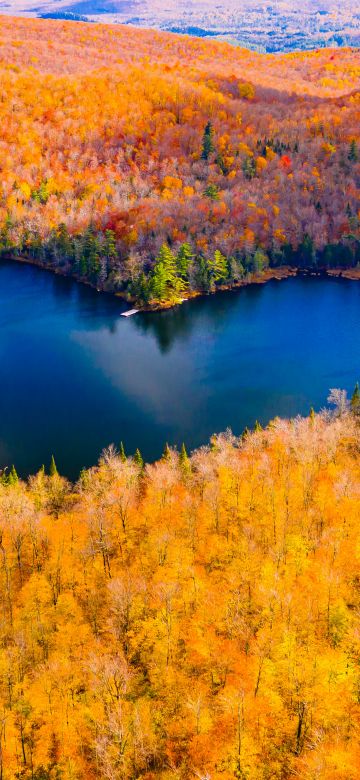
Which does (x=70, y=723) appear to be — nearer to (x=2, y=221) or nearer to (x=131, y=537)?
(x=131, y=537)

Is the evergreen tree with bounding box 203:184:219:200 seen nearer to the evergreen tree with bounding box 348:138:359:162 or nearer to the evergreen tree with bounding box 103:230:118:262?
the evergreen tree with bounding box 103:230:118:262

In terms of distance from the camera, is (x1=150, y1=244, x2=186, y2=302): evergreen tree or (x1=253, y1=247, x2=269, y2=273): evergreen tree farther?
(x1=253, y1=247, x2=269, y2=273): evergreen tree

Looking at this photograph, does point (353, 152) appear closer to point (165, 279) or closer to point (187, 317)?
point (165, 279)

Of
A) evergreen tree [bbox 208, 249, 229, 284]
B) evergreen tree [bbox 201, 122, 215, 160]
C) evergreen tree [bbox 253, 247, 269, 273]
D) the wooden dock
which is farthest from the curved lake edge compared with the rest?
evergreen tree [bbox 201, 122, 215, 160]

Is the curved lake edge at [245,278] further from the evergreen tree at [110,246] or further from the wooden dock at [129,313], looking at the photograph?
the evergreen tree at [110,246]

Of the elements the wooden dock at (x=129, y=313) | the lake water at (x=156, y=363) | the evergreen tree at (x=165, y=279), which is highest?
the evergreen tree at (x=165, y=279)

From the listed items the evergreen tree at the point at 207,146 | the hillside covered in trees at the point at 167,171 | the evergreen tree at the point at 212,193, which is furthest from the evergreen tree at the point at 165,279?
the evergreen tree at the point at 207,146

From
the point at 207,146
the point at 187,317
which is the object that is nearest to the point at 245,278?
the point at 187,317
